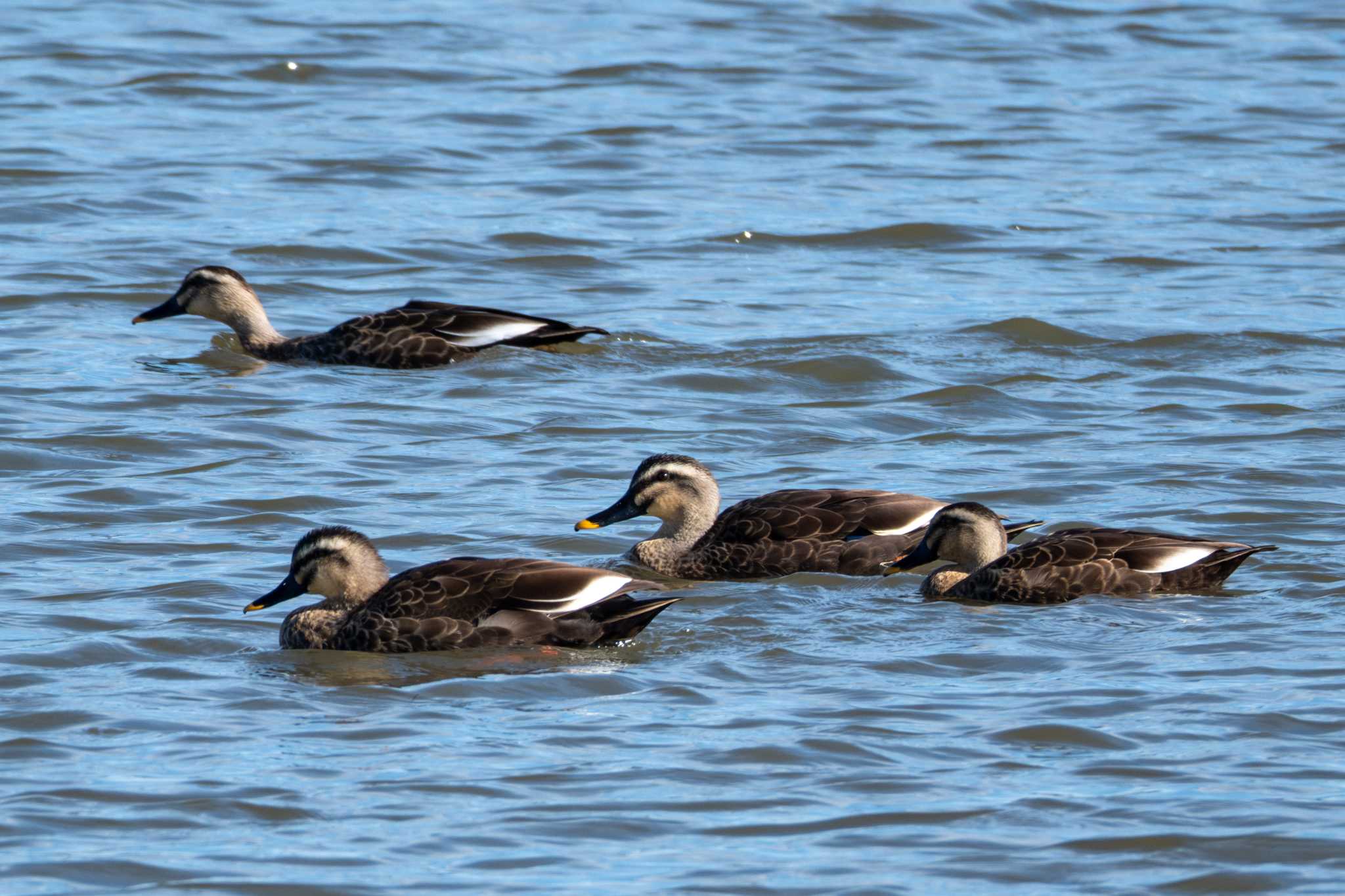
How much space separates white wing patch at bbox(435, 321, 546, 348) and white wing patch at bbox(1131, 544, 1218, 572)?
229 inches

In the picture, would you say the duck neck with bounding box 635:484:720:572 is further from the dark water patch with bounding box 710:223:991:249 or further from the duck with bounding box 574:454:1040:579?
the dark water patch with bounding box 710:223:991:249

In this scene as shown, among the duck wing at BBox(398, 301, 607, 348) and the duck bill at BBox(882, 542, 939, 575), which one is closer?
the duck bill at BBox(882, 542, 939, 575)

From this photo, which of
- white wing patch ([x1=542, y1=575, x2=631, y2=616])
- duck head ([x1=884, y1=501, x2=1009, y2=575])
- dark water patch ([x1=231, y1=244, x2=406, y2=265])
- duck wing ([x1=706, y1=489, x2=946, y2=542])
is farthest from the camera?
dark water patch ([x1=231, y1=244, x2=406, y2=265])

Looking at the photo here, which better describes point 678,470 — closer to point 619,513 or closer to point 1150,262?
point 619,513

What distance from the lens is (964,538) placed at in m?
10.4

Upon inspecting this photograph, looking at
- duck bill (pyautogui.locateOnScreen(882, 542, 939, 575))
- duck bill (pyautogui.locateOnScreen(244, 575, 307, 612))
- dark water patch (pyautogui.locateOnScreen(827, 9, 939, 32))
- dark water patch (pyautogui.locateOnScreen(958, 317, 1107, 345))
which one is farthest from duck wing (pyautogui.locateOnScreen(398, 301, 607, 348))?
dark water patch (pyautogui.locateOnScreen(827, 9, 939, 32))

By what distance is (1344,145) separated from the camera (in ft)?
75.7

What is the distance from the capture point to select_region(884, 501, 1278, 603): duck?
10039 millimetres

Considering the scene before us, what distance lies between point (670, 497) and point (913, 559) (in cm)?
125

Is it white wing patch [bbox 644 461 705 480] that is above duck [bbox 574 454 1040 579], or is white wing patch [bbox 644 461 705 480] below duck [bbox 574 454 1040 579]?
above

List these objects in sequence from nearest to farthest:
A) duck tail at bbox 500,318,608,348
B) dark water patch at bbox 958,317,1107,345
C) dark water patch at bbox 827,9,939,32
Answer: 1. duck tail at bbox 500,318,608,348
2. dark water patch at bbox 958,317,1107,345
3. dark water patch at bbox 827,9,939,32

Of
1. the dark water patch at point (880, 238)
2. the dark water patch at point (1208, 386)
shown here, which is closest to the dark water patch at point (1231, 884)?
the dark water patch at point (1208, 386)

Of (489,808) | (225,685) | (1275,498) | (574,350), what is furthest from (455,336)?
(489,808)

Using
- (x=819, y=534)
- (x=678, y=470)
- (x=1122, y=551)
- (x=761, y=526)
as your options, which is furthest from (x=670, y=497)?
(x=1122, y=551)
